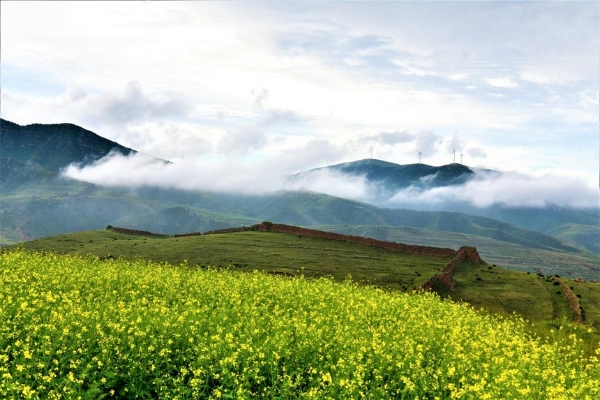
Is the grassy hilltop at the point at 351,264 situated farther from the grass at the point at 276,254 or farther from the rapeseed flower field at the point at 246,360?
the rapeseed flower field at the point at 246,360

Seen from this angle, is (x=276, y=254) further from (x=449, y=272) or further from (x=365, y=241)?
(x=449, y=272)

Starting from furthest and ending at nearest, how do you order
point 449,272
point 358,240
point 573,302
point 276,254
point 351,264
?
point 358,240 → point 276,254 → point 351,264 → point 449,272 → point 573,302

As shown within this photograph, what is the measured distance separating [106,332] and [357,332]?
45.4ft

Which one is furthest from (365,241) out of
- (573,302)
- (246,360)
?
(246,360)

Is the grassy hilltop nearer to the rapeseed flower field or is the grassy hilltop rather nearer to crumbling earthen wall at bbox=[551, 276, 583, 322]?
crumbling earthen wall at bbox=[551, 276, 583, 322]

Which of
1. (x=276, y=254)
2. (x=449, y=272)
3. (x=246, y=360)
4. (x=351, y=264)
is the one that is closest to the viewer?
(x=246, y=360)

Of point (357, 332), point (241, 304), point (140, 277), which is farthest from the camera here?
point (140, 277)

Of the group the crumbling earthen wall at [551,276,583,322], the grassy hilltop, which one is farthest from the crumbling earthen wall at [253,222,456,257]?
the crumbling earthen wall at [551,276,583,322]

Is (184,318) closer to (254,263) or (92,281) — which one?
(92,281)

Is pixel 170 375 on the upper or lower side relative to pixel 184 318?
lower

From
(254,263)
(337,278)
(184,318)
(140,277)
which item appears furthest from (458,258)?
(184,318)

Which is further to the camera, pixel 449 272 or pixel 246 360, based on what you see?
pixel 449 272

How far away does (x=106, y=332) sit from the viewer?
2447cm

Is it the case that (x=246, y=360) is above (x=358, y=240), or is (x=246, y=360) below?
below
